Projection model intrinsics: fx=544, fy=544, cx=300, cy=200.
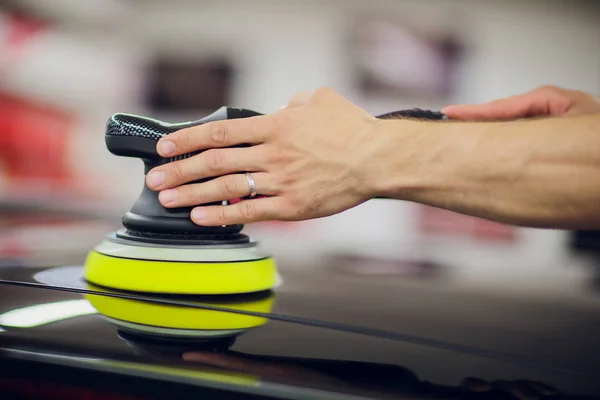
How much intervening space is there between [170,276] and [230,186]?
0.20 m

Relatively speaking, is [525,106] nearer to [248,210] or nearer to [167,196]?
[248,210]

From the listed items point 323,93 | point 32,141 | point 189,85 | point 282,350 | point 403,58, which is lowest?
point 282,350

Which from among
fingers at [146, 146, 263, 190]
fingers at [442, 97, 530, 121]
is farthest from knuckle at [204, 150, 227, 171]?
fingers at [442, 97, 530, 121]

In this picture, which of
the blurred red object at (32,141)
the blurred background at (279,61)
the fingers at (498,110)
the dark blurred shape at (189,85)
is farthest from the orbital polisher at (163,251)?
the dark blurred shape at (189,85)

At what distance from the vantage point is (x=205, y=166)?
67 centimetres

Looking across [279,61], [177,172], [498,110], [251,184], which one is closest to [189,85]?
[279,61]

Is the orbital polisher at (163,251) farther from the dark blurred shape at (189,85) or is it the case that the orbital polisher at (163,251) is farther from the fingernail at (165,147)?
the dark blurred shape at (189,85)

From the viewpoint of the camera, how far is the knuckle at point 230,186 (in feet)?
2.23

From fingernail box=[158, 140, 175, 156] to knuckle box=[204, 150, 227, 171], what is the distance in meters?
0.06

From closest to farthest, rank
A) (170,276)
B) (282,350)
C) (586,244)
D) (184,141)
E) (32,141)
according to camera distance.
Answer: (282,350) < (170,276) < (184,141) < (586,244) < (32,141)

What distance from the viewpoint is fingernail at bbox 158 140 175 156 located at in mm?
603

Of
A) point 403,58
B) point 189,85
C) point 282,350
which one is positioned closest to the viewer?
point 282,350

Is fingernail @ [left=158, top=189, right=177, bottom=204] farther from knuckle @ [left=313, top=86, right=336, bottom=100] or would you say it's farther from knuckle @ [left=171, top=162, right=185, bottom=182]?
knuckle @ [left=313, top=86, right=336, bottom=100]

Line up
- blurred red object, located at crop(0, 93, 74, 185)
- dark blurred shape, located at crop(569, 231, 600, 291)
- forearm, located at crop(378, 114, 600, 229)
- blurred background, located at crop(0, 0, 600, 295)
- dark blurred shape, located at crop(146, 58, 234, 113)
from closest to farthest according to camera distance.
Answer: forearm, located at crop(378, 114, 600, 229) < dark blurred shape, located at crop(569, 231, 600, 291) < blurred red object, located at crop(0, 93, 74, 185) < blurred background, located at crop(0, 0, 600, 295) < dark blurred shape, located at crop(146, 58, 234, 113)
